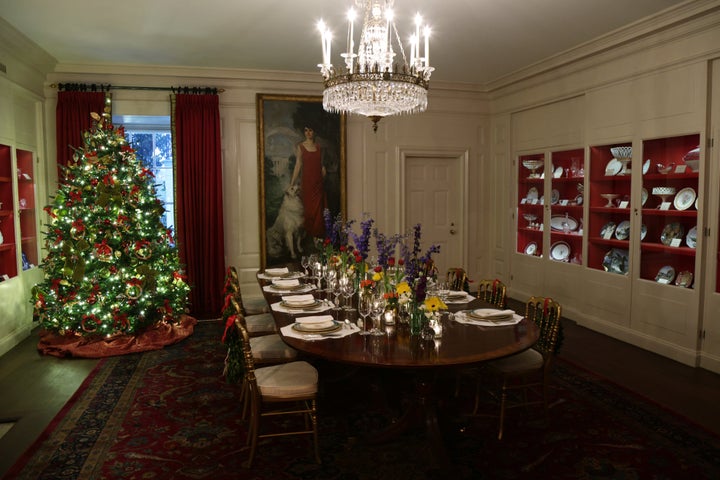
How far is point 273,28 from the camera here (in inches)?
193

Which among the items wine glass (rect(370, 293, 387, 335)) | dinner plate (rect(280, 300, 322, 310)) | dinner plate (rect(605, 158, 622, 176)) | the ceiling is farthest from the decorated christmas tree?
dinner plate (rect(605, 158, 622, 176))

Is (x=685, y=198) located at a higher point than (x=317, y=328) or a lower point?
higher

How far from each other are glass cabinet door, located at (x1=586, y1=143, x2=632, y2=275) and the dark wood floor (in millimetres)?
834

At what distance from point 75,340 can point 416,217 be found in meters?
4.59

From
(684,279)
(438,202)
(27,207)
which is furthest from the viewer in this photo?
(438,202)

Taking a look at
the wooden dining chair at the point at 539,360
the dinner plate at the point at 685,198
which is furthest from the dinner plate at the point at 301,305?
the dinner plate at the point at 685,198

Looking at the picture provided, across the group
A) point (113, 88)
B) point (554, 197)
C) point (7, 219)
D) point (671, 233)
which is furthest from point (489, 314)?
point (113, 88)

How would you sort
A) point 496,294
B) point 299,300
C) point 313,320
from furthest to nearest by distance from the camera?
point 496,294
point 299,300
point 313,320

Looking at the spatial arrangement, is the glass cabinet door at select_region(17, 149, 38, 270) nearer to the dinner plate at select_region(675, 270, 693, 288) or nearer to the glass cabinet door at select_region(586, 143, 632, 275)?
the glass cabinet door at select_region(586, 143, 632, 275)

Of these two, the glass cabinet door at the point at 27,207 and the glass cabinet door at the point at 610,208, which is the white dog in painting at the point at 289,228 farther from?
the glass cabinet door at the point at 610,208

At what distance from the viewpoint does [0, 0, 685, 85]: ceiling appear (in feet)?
14.1

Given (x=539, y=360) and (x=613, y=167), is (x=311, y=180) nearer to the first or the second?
(x=613, y=167)

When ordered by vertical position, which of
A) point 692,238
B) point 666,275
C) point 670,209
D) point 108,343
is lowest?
point 108,343

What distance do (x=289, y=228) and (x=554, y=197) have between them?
3.41m
